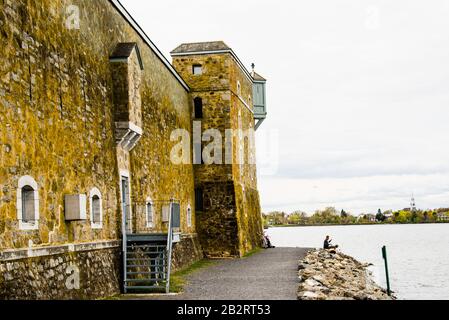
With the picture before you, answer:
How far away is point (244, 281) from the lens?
20.0 m

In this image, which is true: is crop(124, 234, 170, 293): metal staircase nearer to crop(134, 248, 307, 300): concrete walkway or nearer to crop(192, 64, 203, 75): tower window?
crop(134, 248, 307, 300): concrete walkway

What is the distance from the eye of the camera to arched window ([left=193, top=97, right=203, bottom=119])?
107ft

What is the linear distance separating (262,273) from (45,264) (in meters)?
10.9

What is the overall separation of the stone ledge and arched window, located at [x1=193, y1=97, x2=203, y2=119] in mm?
15493

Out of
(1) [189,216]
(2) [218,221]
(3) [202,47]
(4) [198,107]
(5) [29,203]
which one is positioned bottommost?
(2) [218,221]

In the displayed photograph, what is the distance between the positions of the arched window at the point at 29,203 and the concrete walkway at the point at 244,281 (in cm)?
483

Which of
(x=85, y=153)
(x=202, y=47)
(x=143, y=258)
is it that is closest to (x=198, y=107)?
(x=202, y=47)

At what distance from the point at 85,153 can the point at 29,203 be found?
337 cm

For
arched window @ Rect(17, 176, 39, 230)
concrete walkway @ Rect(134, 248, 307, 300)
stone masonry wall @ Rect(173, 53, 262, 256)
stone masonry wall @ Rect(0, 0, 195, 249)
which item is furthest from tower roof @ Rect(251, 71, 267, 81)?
Result: arched window @ Rect(17, 176, 39, 230)

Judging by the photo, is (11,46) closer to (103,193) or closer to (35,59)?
(35,59)

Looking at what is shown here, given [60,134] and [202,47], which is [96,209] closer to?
[60,134]

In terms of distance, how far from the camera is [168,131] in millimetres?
26312

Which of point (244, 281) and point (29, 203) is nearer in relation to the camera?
point (29, 203)
